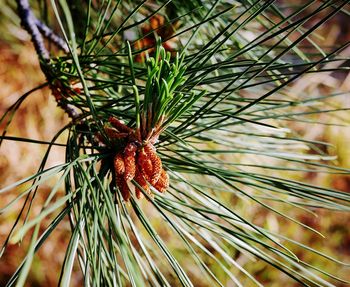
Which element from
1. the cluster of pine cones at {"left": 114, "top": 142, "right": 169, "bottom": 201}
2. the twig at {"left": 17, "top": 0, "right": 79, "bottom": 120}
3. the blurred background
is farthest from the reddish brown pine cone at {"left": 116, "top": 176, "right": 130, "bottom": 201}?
the blurred background

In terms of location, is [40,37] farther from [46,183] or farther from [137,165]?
[46,183]

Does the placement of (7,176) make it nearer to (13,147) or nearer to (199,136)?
(13,147)

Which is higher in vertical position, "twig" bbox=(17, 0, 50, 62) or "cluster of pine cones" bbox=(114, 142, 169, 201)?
"twig" bbox=(17, 0, 50, 62)

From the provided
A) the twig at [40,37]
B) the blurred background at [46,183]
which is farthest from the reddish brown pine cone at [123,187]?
the blurred background at [46,183]

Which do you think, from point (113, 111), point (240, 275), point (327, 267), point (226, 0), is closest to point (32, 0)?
point (226, 0)

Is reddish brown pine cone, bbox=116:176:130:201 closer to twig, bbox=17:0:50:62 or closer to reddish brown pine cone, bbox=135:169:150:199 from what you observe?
reddish brown pine cone, bbox=135:169:150:199

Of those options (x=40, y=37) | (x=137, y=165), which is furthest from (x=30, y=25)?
(x=137, y=165)

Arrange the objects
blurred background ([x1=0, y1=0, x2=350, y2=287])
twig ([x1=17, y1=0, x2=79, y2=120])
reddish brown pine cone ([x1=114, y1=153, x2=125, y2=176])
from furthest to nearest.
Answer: blurred background ([x1=0, y1=0, x2=350, y2=287]) → twig ([x1=17, y1=0, x2=79, y2=120]) → reddish brown pine cone ([x1=114, y1=153, x2=125, y2=176])
